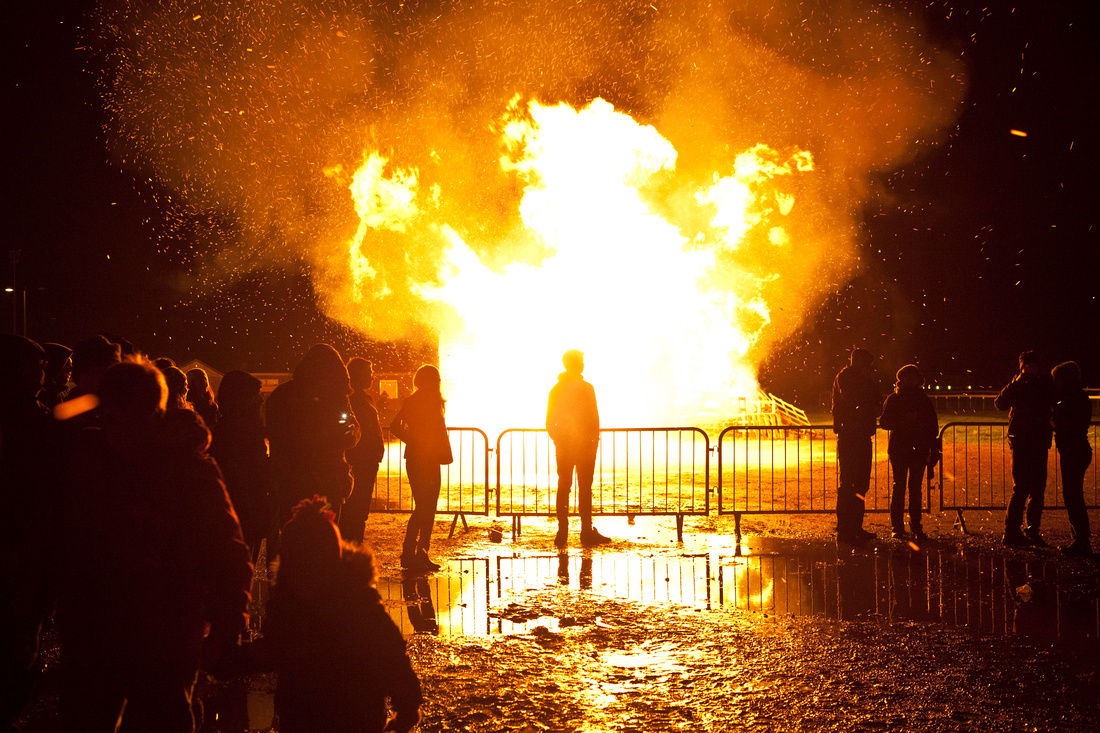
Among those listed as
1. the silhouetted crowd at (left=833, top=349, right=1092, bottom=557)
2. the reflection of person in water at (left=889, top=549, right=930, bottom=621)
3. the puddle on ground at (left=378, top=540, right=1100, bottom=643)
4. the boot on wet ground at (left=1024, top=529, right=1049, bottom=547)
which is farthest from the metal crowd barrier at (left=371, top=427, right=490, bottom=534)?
the boot on wet ground at (left=1024, top=529, right=1049, bottom=547)

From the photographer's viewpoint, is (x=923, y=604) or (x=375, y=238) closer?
(x=923, y=604)

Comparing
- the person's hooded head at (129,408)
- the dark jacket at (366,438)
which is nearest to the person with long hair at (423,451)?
the dark jacket at (366,438)

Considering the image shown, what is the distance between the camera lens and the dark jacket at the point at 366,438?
687cm

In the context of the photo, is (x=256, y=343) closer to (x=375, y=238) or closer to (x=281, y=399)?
(x=375, y=238)

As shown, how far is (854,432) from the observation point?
8.63 m

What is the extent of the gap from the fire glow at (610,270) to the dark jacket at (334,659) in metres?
14.5

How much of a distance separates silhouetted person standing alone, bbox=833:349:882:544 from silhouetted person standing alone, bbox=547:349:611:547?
2.67 m

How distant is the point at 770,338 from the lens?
50.7 m

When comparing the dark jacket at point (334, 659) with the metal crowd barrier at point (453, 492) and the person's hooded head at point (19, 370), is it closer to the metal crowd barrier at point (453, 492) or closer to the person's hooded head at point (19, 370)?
the person's hooded head at point (19, 370)

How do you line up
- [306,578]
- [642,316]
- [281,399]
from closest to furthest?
[306,578] < [281,399] < [642,316]

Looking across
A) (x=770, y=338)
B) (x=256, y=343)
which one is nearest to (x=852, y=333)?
(x=770, y=338)

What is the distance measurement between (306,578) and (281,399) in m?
3.03

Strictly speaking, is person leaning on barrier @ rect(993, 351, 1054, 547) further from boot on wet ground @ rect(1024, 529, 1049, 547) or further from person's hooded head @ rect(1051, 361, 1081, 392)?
person's hooded head @ rect(1051, 361, 1081, 392)

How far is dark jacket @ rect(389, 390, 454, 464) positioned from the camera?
7348 mm
